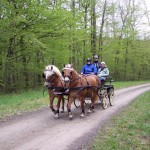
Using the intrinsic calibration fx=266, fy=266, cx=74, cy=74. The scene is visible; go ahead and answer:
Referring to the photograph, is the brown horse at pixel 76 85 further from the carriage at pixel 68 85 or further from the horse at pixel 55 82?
the horse at pixel 55 82

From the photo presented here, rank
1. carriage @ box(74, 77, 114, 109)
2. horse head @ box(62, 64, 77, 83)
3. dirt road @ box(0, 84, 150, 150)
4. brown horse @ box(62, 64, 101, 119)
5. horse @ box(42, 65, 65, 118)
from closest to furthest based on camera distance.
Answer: dirt road @ box(0, 84, 150, 150) → horse head @ box(62, 64, 77, 83) → brown horse @ box(62, 64, 101, 119) → horse @ box(42, 65, 65, 118) → carriage @ box(74, 77, 114, 109)

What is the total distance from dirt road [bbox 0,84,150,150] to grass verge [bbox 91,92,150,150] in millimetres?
356

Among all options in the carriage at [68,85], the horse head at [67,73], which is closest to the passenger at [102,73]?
the carriage at [68,85]

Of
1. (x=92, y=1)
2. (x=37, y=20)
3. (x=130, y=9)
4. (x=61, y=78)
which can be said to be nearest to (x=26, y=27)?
(x=37, y=20)

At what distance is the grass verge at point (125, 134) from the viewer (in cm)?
663

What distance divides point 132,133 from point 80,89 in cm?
268

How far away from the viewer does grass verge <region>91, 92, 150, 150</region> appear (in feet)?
21.8

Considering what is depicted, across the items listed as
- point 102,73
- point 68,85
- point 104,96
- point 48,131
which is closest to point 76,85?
point 68,85

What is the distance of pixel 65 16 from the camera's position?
1672 centimetres

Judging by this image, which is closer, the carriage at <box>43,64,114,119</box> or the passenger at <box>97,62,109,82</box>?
the carriage at <box>43,64,114,119</box>

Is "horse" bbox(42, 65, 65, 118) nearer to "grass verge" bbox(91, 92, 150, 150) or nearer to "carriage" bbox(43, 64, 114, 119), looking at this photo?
"carriage" bbox(43, 64, 114, 119)

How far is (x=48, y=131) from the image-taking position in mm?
7891

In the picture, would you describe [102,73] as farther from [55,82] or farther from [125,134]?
[125,134]

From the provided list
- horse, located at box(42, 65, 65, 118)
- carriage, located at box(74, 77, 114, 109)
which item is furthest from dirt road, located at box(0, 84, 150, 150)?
carriage, located at box(74, 77, 114, 109)
